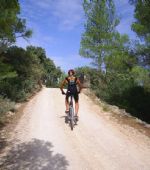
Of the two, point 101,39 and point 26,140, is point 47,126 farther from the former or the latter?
point 101,39

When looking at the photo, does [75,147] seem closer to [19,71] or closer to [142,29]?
[142,29]

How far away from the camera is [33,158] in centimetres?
867

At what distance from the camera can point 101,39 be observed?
35094mm

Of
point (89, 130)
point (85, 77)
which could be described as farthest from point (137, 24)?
point (85, 77)

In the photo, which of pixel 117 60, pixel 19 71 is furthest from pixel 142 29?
pixel 19 71

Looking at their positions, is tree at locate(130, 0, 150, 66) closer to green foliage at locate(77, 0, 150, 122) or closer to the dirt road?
green foliage at locate(77, 0, 150, 122)

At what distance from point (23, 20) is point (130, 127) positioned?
15.1 metres

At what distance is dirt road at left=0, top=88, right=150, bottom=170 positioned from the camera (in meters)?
8.24

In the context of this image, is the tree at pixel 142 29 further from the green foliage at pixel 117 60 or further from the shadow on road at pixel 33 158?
the shadow on road at pixel 33 158

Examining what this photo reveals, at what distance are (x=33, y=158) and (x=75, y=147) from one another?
5.28ft

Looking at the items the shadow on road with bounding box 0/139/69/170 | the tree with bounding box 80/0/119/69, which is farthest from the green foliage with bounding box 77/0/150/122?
the shadow on road with bounding box 0/139/69/170

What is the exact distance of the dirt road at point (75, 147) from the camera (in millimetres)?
8242

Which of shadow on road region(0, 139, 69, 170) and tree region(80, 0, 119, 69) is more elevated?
tree region(80, 0, 119, 69)

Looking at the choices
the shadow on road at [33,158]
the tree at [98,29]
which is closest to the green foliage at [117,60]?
the tree at [98,29]
